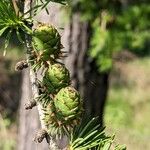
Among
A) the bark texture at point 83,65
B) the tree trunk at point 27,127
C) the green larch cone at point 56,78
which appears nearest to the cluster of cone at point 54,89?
the green larch cone at point 56,78

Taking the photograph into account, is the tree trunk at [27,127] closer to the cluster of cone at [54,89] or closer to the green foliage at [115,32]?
the green foliage at [115,32]

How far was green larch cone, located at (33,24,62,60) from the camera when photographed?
817mm

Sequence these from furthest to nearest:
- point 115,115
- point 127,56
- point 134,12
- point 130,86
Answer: point 130,86 → point 115,115 → point 127,56 → point 134,12

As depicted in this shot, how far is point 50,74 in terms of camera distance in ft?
2.69

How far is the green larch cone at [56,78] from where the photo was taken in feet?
2.69

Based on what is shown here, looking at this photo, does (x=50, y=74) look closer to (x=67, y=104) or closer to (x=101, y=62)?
(x=67, y=104)

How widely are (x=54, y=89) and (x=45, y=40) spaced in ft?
0.26

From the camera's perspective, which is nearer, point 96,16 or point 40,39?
point 40,39

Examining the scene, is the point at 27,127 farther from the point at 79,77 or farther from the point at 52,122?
the point at 52,122

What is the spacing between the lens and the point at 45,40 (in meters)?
0.82

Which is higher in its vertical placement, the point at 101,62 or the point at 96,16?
the point at 96,16

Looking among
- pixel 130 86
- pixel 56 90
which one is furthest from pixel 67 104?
pixel 130 86

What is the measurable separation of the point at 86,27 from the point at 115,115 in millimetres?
2021

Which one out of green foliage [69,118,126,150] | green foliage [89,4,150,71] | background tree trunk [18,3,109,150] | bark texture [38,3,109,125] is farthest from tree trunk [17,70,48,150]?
green foliage [69,118,126,150]
